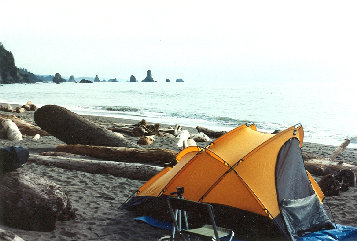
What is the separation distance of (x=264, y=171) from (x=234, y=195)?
559 millimetres

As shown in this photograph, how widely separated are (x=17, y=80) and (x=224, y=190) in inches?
7078

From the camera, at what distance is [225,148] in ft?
20.8

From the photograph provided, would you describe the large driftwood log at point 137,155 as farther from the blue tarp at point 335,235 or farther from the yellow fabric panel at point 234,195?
the blue tarp at point 335,235

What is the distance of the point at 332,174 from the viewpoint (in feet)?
28.5

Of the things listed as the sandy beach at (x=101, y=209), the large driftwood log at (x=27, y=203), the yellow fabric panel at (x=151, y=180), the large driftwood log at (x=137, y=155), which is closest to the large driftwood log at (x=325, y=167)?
the sandy beach at (x=101, y=209)

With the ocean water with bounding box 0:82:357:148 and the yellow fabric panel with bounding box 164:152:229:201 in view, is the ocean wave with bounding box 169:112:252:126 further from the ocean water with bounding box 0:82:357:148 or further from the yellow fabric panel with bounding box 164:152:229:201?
the yellow fabric panel with bounding box 164:152:229:201

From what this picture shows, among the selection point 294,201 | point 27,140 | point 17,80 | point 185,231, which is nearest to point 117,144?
point 27,140

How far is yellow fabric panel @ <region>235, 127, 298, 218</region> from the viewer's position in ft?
19.0

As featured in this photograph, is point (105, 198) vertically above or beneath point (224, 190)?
beneath

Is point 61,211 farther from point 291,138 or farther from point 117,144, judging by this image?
point 117,144

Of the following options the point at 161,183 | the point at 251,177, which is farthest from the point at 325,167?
the point at 161,183

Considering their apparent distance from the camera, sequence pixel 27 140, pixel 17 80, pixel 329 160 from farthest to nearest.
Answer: pixel 17 80 < pixel 27 140 < pixel 329 160

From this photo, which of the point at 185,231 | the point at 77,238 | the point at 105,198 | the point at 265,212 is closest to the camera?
the point at 185,231

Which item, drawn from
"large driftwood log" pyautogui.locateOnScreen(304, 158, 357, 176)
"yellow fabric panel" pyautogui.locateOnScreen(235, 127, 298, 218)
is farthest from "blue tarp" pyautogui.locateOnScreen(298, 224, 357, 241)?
"large driftwood log" pyautogui.locateOnScreen(304, 158, 357, 176)
